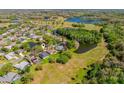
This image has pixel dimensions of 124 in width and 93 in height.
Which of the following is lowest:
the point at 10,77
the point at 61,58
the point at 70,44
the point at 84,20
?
the point at 10,77

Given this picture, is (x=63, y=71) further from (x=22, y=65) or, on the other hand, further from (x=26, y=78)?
(x=22, y=65)

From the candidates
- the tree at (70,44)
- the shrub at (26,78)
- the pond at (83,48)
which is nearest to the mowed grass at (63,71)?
the shrub at (26,78)

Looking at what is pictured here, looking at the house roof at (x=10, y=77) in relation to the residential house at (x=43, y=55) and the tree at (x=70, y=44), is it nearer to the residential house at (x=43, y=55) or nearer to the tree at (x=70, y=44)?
the residential house at (x=43, y=55)

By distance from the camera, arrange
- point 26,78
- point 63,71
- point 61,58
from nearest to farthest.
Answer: point 26,78 → point 63,71 → point 61,58

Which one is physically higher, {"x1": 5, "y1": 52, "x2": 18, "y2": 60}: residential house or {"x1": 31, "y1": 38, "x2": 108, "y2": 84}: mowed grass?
{"x1": 5, "y1": 52, "x2": 18, "y2": 60}: residential house

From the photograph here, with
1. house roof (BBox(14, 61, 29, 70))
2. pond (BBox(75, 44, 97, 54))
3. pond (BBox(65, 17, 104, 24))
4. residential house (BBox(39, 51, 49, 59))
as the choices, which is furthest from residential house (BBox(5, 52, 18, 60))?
pond (BBox(75, 44, 97, 54))

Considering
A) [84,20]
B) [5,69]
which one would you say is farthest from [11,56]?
[84,20]

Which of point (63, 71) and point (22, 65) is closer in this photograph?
point (63, 71)

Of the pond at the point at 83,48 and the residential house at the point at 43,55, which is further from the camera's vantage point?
the pond at the point at 83,48

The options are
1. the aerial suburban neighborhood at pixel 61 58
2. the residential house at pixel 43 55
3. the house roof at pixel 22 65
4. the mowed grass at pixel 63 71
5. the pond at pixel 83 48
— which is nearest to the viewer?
the aerial suburban neighborhood at pixel 61 58

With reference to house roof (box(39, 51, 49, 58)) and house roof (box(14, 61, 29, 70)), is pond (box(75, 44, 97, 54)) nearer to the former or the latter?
house roof (box(39, 51, 49, 58))

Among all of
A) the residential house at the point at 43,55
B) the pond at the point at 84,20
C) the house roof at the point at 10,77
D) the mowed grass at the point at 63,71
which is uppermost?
the pond at the point at 84,20
